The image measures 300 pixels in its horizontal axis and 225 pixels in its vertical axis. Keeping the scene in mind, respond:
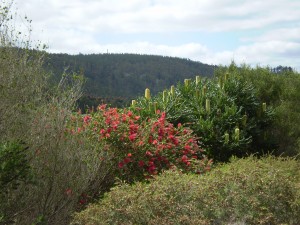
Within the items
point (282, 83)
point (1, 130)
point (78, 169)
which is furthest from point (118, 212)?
point (282, 83)

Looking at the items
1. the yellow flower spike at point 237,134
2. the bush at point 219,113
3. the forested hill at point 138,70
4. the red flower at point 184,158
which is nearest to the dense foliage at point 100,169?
the red flower at point 184,158

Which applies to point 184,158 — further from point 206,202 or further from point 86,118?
point 206,202

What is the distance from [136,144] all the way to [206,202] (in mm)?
3363

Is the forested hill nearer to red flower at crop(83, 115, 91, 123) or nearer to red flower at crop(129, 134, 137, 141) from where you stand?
red flower at crop(83, 115, 91, 123)

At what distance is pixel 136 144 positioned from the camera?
390 inches

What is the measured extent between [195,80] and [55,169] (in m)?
8.27

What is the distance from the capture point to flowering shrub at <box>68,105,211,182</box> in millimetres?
9719

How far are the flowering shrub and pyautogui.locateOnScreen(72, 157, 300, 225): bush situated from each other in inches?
91.1

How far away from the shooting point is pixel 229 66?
18141 millimetres

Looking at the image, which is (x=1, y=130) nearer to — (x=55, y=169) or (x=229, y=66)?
(x=55, y=169)

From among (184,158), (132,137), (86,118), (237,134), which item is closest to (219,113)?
(237,134)

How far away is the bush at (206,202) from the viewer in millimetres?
6621

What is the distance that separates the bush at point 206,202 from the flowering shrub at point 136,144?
2313 millimetres

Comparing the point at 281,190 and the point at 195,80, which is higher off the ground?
the point at 195,80
